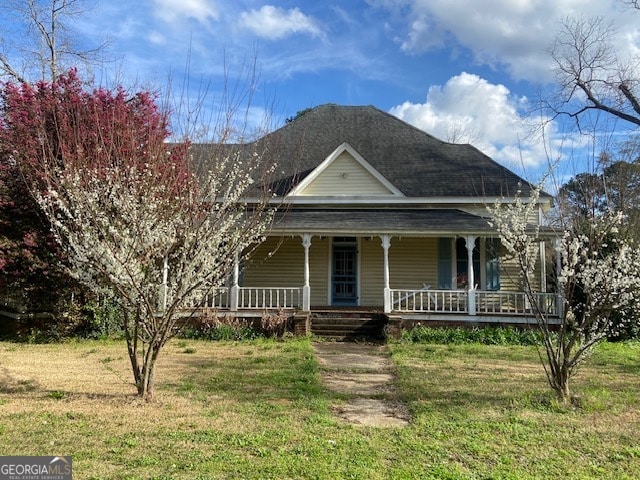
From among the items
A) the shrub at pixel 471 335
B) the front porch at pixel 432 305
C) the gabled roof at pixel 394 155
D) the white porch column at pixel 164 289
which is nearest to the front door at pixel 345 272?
the front porch at pixel 432 305

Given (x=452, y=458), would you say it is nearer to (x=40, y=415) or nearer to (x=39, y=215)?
(x=40, y=415)

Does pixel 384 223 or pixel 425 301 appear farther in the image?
pixel 425 301

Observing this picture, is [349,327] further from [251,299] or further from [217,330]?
[217,330]

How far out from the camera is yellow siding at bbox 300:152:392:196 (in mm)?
17047

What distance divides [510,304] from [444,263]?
8.04 feet

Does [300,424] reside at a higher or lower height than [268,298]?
lower

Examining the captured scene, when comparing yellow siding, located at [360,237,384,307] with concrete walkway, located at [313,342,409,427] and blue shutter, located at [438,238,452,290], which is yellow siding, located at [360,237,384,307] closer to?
blue shutter, located at [438,238,452,290]

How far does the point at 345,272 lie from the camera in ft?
54.3

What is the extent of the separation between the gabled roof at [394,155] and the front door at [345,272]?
2.71 metres

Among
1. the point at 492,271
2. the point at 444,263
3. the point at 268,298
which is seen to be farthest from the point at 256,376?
Result: the point at 492,271

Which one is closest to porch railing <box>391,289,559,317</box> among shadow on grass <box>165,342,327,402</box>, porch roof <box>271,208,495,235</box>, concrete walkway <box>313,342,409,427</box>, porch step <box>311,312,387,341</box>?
porch step <box>311,312,387,341</box>

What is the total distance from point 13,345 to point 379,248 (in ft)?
36.8

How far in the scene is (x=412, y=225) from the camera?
14523 millimetres

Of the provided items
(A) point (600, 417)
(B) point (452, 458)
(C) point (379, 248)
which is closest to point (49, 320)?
(C) point (379, 248)
